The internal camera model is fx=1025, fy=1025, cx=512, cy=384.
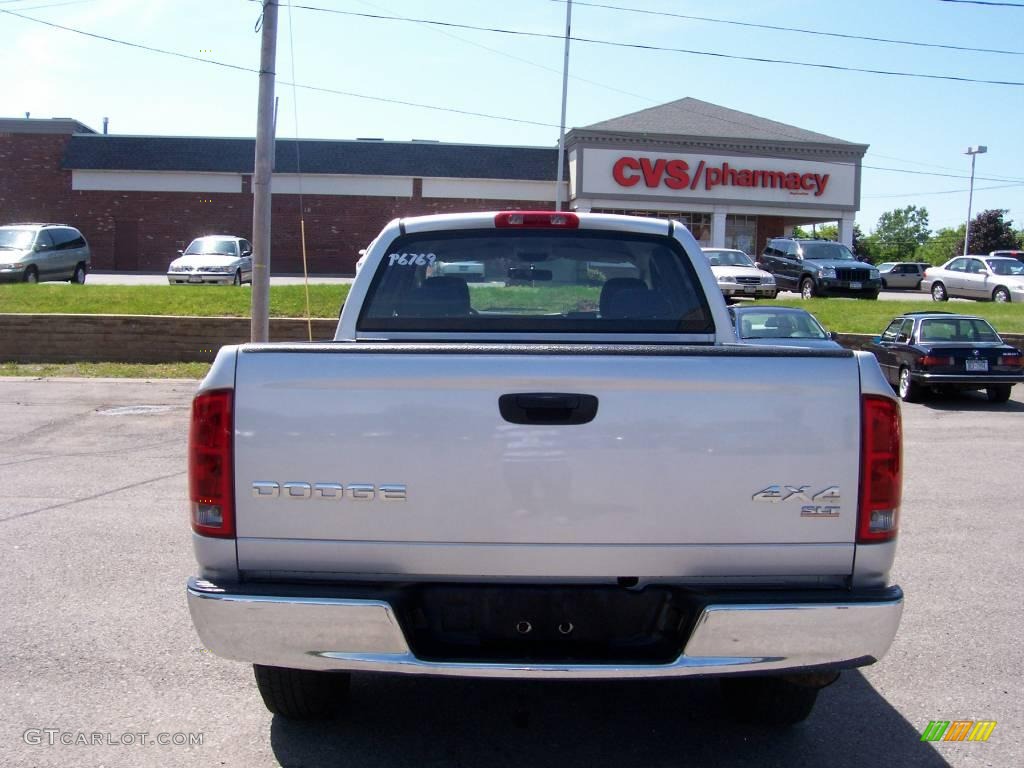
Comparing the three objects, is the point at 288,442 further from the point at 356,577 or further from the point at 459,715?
the point at 459,715

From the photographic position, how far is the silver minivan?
24594 mm

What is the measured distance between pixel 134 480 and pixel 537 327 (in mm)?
5585

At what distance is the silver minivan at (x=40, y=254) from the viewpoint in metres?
24.6

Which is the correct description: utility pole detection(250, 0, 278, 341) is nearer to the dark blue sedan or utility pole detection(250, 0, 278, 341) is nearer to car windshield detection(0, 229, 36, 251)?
the dark blue sedan

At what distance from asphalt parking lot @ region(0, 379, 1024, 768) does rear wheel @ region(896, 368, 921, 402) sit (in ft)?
28.2

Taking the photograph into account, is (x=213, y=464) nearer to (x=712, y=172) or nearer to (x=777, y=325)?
(x=777, y=325)

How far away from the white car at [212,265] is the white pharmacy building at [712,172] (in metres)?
14.6

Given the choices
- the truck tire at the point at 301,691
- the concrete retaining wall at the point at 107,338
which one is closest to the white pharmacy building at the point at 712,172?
the concrete retaining wall at the point at 107,338

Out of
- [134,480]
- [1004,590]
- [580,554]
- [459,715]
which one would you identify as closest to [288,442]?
[580,554]

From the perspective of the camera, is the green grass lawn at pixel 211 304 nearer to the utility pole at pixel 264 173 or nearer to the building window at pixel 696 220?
the utility pole at pixel 264 173

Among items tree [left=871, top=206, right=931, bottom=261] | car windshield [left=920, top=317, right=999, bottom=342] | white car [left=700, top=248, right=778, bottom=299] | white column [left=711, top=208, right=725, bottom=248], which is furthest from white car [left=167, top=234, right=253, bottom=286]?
tree [left=871, top=206, right=931, bottom=261]

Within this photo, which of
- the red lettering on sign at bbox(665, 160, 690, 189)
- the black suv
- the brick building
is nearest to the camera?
the black suv

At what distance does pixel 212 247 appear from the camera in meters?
27.5

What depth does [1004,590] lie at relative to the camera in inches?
235
